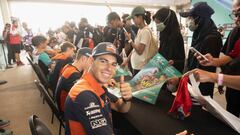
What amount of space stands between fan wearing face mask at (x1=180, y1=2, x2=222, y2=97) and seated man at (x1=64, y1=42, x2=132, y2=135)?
2.49 ft

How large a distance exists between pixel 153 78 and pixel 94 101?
54 centimetres

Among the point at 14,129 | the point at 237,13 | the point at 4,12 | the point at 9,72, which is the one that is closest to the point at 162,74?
the point at 237,13

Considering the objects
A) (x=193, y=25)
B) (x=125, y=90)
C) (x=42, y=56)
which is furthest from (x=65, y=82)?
(x=42, y=56)

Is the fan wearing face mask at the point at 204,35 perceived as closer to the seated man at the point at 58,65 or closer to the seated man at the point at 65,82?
the seated man at the point at 65,82

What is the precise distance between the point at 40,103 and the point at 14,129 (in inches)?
36.4

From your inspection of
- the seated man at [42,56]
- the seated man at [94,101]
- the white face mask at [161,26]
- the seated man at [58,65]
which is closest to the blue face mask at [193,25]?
the white face mask at [161,26]

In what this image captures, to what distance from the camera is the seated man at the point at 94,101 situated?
96 centimetres

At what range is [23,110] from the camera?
11.1ft

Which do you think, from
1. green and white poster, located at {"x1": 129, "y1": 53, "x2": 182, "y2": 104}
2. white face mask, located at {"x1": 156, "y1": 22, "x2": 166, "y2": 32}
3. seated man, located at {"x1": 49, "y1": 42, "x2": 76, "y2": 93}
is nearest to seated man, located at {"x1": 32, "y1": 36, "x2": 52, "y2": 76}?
seated man, located at {"x1": 49, "y1": 42, "x2": 76, "y2": 93}

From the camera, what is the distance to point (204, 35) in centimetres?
170

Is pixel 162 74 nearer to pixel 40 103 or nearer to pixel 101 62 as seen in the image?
pixel 101 62

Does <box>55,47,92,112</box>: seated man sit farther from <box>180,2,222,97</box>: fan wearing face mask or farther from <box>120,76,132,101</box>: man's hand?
<box>180,2,222,97</box>: fan wearing face mask

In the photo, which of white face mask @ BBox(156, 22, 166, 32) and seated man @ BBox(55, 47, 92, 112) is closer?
seated man @ BBox(55, 47, 92, 112)

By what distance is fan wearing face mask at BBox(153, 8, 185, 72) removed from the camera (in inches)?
75.9
